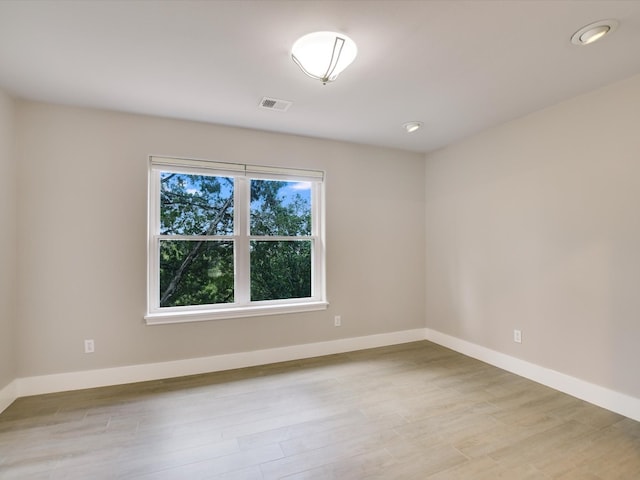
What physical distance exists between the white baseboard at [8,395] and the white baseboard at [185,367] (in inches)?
1.0

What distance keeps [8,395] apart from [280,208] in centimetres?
278

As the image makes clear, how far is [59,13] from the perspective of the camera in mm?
1663

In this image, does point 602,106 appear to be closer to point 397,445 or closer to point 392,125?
point 392,125

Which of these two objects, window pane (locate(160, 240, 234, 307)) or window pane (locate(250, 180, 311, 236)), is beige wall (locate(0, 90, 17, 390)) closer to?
window pane (locate(160, 240, 234, 307))

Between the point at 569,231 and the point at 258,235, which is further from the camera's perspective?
the point at 258,235

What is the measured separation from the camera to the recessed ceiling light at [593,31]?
69.1 inches

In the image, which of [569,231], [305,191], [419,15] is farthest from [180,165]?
[569,231]

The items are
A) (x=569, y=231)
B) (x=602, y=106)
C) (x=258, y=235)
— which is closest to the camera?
(x=602, y=106)

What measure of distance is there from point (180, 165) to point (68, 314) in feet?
5.38

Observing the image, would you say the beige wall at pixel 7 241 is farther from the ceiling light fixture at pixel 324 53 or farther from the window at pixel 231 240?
the ceiling light fixture at pixel 324 53

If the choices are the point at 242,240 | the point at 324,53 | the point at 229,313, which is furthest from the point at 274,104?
the point at 229,313

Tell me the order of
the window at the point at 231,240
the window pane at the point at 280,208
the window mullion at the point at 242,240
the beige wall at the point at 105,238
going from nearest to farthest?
the beige wall at the point at 105,238, the window at the point at 231,240, the window mullion at the point at 242,240, the window pane at the point at 280,208

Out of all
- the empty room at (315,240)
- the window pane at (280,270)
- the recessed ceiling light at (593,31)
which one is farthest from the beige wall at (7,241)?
the recessed ceiling light at (593,31)

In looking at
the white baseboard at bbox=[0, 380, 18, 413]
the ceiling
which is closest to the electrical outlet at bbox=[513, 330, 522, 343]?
the ceiling
